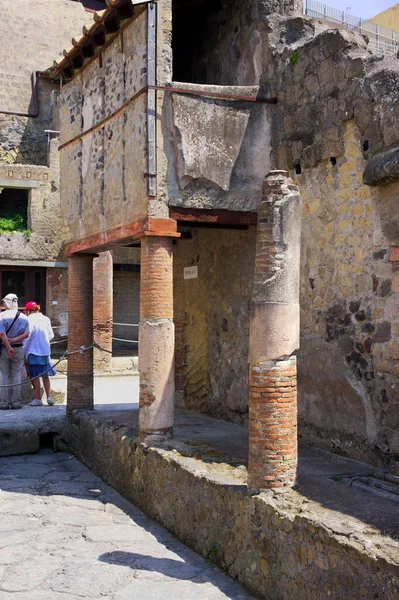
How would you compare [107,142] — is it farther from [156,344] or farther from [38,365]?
[38,365]

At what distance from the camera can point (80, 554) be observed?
5.49m

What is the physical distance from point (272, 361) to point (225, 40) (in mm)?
4575

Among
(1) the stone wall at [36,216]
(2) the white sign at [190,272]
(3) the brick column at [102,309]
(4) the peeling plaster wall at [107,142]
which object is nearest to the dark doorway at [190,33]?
(4) the peeling plaster wall at [107,142]

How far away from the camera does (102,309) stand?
1658cm

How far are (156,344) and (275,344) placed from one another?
2.22m

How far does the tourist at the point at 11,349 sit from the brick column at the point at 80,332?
117 cm

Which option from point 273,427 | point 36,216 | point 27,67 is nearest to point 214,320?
point 273,427

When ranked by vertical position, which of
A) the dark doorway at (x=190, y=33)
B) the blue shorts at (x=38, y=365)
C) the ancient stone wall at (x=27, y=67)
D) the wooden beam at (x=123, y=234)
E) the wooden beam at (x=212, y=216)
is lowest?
the blue shorts at (x=38, y=365)

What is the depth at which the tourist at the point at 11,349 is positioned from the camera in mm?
10008

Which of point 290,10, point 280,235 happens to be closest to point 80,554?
point 280,235

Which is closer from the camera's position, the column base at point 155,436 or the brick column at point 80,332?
the column base at point 155,436

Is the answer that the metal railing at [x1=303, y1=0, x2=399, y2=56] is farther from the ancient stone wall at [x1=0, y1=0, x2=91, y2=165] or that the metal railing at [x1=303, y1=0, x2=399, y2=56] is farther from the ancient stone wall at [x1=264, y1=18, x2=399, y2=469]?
the ancient stone wall at [x1=0, y1=0, x2=91, y2=165]

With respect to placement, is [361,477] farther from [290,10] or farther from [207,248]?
[290,10]

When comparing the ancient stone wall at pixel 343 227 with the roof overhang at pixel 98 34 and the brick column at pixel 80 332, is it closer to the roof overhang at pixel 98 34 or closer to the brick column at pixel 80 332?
the roof overhang at pixel 98 34
